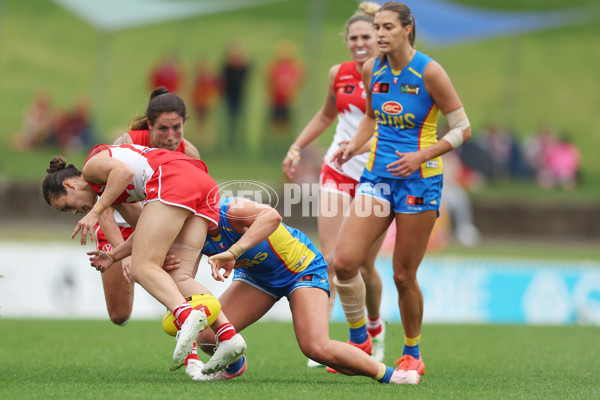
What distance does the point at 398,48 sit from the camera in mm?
6738

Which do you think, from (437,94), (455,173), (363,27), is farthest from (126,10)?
(437,94)

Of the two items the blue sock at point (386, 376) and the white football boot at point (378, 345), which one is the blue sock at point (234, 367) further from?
the white football boot at point (378, 345)

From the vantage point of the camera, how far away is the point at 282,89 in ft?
68.6

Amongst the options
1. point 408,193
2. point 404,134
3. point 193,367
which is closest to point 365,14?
point 404,134

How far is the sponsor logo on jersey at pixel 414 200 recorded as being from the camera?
6.79m

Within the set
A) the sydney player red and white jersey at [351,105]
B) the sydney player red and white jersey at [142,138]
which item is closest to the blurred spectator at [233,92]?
the sydney player red and white jersey at [351,105]

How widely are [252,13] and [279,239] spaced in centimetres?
2435

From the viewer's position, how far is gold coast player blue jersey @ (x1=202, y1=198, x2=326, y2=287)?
6.27 m

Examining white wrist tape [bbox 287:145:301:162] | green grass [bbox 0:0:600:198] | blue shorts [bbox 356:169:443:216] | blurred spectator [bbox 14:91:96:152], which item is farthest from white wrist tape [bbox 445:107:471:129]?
green grass [bbox 0:0:600:198]

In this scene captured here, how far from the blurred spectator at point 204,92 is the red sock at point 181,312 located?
14957 mm

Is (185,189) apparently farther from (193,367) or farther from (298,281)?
(193,367)

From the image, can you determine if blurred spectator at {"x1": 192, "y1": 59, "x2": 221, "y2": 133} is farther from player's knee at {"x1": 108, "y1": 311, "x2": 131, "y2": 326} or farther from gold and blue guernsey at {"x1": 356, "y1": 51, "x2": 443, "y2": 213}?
gold and blue guernsey at {"x1": 356, "y1": 51, "x2": 443, "y2": 213}

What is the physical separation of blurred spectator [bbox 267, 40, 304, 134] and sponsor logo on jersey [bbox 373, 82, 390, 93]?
1375 cm

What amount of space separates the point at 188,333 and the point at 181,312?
168 mm
